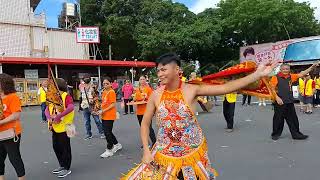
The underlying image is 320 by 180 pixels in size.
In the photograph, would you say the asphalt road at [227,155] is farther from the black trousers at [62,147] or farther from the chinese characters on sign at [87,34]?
the chinese characters on sign at [87,34]

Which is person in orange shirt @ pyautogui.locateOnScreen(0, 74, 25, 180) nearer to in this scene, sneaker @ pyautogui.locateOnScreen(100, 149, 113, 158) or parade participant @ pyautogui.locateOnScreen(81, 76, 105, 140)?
sneaker @ pyautogui.locateOnScreen(100, 149, 113, 158)

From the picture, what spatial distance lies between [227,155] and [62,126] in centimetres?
301

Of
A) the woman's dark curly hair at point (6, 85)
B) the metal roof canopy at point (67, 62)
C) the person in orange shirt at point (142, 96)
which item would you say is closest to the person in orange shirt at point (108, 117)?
the person in orange shirt at point (142, 96)

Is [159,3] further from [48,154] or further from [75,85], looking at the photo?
[48,154]

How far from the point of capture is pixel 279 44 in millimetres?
23844

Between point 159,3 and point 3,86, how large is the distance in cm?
3072

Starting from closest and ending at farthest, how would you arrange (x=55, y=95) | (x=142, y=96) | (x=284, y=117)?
(x=55, y=95) → (x=142, y=96) → (x=284, y=117)

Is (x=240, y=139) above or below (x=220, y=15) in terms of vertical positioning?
below

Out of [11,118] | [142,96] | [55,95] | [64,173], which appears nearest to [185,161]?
[11,118]

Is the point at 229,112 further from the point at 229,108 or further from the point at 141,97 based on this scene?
the point at 141,97

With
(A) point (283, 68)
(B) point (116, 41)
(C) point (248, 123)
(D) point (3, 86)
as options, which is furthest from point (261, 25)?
(D) point (3, 86)

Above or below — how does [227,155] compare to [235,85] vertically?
below

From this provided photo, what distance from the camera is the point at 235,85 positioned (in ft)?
11.0

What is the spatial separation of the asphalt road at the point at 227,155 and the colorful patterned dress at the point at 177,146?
8.35 ft
